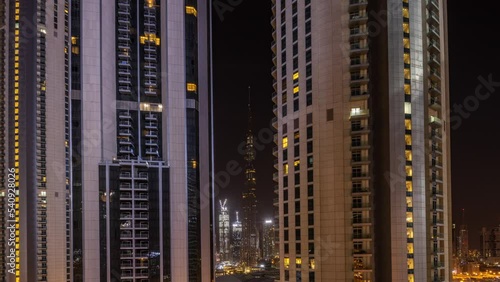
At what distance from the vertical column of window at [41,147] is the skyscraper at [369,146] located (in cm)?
4314

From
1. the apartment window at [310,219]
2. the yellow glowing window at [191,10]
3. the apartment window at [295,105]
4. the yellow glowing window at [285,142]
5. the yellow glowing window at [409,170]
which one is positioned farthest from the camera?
the yellow glowing window at [191,10]

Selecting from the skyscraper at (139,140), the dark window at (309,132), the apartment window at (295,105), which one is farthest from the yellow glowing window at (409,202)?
the skyscraper at (139,140)

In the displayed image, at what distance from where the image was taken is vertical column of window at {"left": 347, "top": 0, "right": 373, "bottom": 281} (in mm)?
35406

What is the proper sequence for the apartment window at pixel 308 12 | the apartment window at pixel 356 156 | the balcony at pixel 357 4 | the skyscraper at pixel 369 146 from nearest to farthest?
the skyscraper at pixel 369 146, the apartment window at pixel 356 156, the balcony at pixel 357 4, the apartment window at pixel 308 12

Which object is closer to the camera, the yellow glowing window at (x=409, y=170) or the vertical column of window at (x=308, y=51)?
the yellow glowing window at (x=409, y=170)

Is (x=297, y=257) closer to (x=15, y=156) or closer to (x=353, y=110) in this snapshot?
(x=353, y=110)

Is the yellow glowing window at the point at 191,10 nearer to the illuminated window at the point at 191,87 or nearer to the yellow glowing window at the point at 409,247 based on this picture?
the illuminated window at the point at 191,87

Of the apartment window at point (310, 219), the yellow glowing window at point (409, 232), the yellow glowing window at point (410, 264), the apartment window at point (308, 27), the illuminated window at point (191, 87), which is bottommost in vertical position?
the yellow glowing window at point (410, 264)

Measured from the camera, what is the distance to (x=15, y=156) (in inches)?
2739

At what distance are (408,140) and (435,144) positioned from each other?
3.06 m

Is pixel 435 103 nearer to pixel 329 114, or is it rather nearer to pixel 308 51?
pixel 329 114

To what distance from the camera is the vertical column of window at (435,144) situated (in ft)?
119

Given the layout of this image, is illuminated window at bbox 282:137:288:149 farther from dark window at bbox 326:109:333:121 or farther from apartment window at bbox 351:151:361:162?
apartment window at bbox 351:151:361:162

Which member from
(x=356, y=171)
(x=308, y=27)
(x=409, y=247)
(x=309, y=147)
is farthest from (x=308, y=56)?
(x=409, y=247)
